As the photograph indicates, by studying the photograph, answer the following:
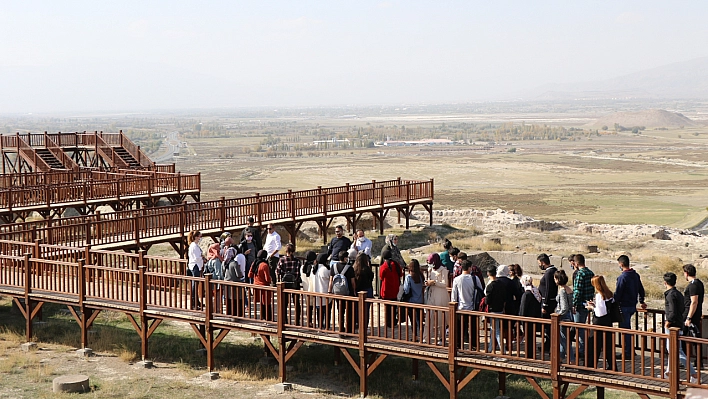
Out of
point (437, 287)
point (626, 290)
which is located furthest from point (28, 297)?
point (626, 290)

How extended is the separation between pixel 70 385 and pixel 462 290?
6512 mm

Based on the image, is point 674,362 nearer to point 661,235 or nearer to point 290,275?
point 290,275

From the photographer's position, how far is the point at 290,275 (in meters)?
15.6

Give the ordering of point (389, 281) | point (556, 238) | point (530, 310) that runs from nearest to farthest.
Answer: point (530, 310), point (389, 281), point (556, 238)

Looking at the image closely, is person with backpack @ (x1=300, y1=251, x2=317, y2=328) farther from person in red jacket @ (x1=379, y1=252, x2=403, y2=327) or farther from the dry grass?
the dry grass

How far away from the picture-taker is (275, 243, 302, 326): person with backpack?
15484 mm

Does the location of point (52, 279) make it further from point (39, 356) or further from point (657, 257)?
point (657, 257)

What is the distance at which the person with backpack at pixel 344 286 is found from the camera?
1507 cm

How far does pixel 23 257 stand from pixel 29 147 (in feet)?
88.9

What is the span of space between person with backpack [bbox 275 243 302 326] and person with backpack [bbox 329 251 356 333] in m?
0.69

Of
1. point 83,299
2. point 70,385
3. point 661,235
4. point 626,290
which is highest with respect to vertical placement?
point 626,290

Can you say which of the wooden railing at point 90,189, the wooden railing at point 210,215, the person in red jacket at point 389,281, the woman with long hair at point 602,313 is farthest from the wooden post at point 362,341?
the wooden railing at point 90,189

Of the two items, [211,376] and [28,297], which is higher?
[28,297]

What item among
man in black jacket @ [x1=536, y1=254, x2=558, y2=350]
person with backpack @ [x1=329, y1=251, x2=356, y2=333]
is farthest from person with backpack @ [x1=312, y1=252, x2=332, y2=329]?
man in black jacket @ [x1=536, y1=254, x2=558, y2=350]
